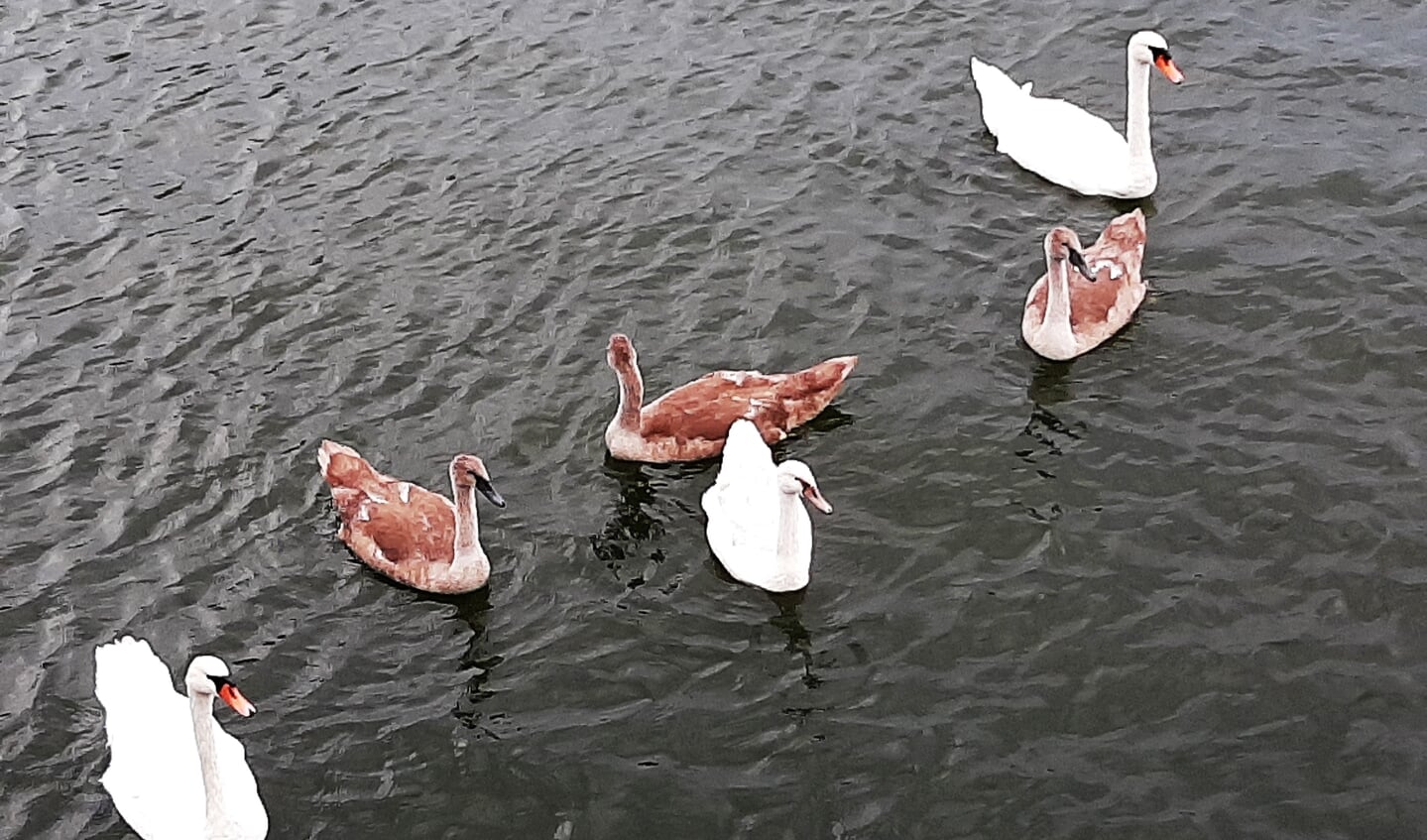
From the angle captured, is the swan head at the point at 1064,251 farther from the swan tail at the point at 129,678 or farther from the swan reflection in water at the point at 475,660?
the swan tail at the point at 129,678

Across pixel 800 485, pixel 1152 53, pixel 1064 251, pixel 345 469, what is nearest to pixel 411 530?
pixel 345 469

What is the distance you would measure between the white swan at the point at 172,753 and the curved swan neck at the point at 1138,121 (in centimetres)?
988

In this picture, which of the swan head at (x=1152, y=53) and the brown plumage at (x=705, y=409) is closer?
the brown plumage at (x=705, y=409)

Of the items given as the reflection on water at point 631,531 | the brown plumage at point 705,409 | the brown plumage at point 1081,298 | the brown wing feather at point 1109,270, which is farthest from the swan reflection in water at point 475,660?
the brown wing feather at point 1109,270

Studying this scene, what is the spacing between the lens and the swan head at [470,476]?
464 inches

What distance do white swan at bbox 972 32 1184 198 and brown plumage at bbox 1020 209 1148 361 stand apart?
1.54 metres

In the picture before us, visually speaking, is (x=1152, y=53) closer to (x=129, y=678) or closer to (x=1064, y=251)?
(x=1064, y=251)

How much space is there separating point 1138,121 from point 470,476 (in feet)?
25.5

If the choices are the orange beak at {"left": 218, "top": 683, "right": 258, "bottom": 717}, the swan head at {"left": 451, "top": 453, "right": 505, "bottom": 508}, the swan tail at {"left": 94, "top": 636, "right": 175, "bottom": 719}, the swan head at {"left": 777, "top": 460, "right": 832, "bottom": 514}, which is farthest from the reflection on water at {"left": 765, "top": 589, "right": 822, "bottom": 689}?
the swan tail at {"left": 94, "top": 636, "right": 175, "bottom": 719}

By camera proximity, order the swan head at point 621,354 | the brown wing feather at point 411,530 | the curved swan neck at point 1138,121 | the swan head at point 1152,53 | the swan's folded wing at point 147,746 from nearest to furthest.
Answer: the swan's folded wing at point 147,746 < the brown wing feather at point 411,530 < the swan head at point 621,354 < the curved swan neck at point 1138,121 < the swan head at point 1152,53

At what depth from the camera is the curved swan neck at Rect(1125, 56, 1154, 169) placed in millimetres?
15781

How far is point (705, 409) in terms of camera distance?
13.4 meters

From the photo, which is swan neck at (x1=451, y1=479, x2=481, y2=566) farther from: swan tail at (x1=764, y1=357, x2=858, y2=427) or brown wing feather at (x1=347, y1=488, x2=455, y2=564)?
swan tail at (x1=764, y1=357, x2=858, y2=427)

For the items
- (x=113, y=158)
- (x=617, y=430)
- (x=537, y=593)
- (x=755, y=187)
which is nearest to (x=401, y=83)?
(x=113, y=158)
